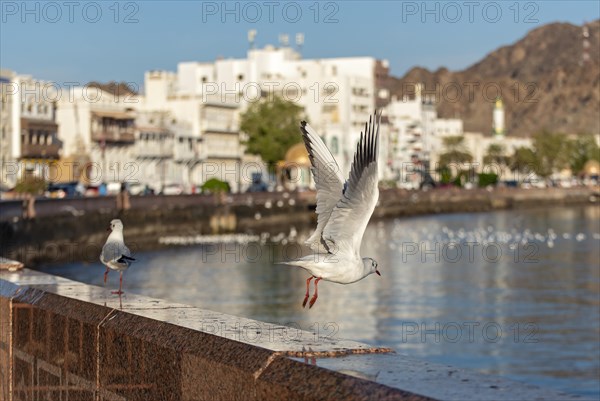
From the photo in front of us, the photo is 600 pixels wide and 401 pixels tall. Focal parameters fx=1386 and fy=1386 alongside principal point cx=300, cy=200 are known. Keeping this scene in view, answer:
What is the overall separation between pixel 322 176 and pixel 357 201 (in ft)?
2.90

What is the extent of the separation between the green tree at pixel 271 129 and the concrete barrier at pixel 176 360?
127182mm

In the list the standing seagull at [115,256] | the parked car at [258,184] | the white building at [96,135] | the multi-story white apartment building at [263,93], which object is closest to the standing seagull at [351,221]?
the standing seagull at [115,256]

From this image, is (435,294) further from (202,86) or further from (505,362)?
(202,86)

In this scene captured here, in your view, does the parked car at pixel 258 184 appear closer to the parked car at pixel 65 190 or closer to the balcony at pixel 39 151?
the balcony at pixel 39 151

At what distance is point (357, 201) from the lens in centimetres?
930

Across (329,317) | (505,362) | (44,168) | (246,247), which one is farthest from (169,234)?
(505,362)

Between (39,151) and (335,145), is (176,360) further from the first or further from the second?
(335,145)

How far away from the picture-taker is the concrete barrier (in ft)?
19.7

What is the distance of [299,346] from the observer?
700 cm

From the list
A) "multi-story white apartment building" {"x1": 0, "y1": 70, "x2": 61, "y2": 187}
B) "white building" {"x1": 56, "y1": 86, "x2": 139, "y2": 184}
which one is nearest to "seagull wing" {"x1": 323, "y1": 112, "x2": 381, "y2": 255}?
"multi-story white apartment building" {"x1": 0, "y1": 70, "x2": 61, "y2": 187}

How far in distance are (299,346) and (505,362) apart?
926 inches

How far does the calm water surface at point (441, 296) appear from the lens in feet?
103

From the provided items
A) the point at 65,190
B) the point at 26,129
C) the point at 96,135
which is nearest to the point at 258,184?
the point at 96,135

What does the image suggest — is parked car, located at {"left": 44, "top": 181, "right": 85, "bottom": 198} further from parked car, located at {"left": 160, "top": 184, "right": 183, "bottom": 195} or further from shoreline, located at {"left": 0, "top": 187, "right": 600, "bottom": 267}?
parked car, located at {"left": 160, "top": 184, "right": 183, "bottom": 195}
